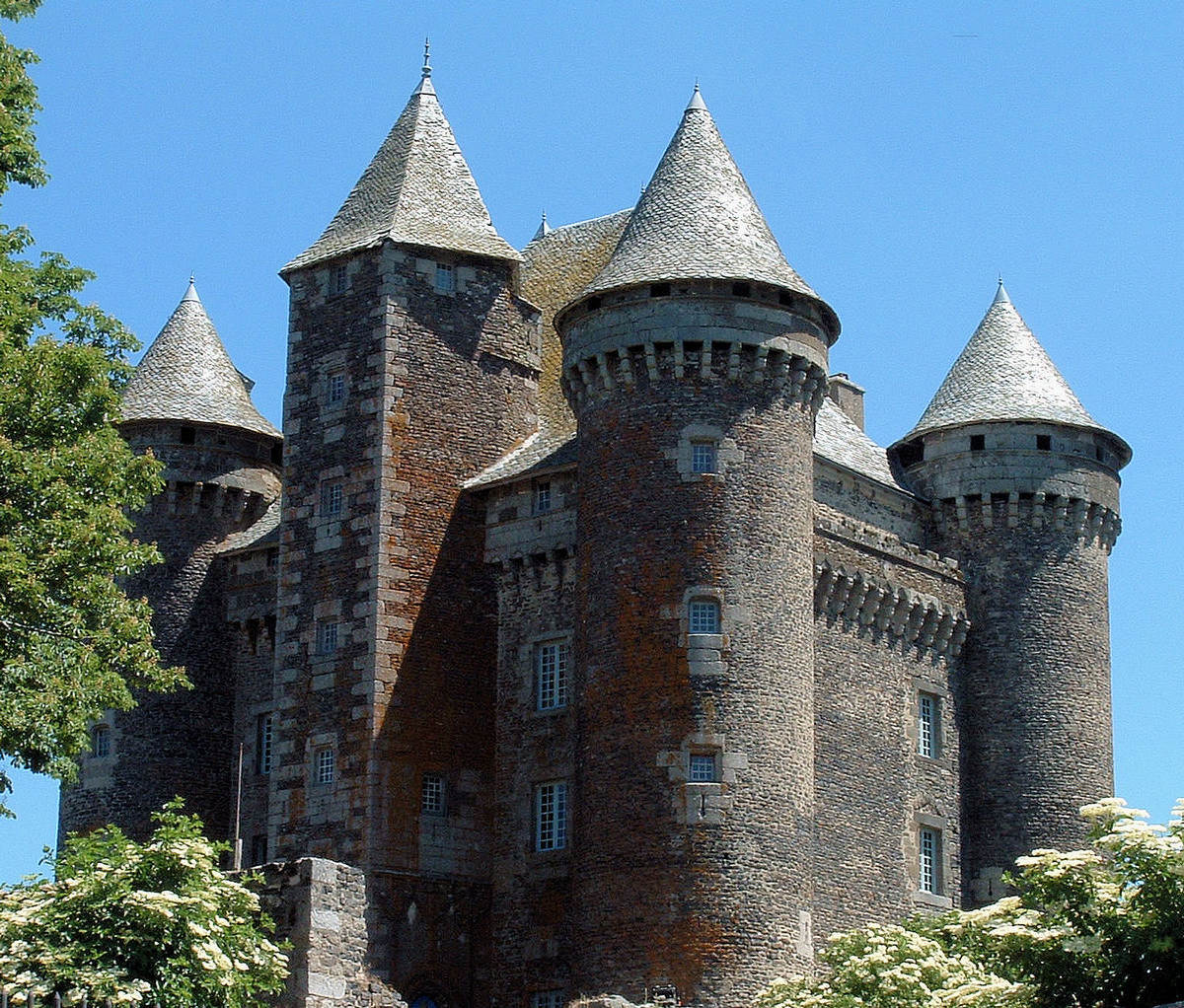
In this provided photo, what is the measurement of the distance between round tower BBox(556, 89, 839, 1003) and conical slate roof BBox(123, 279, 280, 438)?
10.7 meters

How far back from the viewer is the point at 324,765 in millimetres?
48438

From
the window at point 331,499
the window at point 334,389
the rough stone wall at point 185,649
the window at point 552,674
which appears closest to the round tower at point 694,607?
the window at point 552,674

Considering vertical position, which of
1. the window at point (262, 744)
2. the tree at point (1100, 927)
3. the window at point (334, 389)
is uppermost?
the window at point (334, 389)

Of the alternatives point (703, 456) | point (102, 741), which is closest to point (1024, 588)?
point (703, 456)

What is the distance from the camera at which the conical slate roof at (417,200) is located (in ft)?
169

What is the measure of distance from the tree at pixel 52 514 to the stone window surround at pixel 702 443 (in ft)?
39.9

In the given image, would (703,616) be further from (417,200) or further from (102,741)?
(102,741)

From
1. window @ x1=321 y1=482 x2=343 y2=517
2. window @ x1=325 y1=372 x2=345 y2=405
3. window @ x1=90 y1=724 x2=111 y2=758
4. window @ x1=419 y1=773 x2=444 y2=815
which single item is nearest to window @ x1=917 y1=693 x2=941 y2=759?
window @ x1=419 y1=773 x2=444 y2=815

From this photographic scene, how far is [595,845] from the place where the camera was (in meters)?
44.6

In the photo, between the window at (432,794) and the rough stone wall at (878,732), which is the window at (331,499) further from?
the rough stone wall at (878,732)

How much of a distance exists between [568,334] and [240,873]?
43.5 feet

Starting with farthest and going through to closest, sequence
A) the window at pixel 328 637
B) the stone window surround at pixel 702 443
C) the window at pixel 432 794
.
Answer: the window at pixel 328 637 → the window at pixel 432 794 → the stone window surround at pixel 702 443

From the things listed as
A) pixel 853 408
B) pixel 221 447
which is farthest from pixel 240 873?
pixel 853 408

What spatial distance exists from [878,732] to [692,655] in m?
6.79
